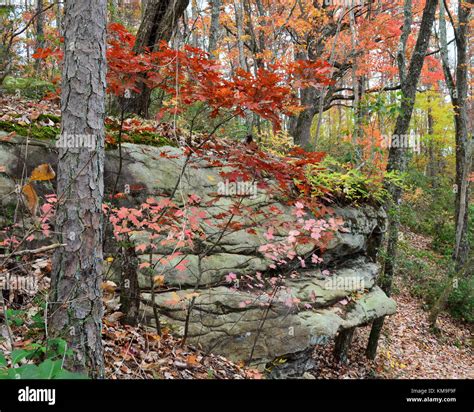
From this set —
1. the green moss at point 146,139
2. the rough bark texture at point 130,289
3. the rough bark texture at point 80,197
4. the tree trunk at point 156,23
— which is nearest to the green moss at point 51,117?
the green moss at point 146,139

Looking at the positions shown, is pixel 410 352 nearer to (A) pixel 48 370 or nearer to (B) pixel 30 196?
(A) pixel 48 370

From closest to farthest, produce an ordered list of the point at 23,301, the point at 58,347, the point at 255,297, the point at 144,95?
the point at 58,347
the point at 23,301
the point at 255,297
the point at 144,95

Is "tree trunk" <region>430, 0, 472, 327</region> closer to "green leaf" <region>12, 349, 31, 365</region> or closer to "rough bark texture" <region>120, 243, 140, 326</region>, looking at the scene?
"rough bark texture" <region>120, 243, 140, 326</region>

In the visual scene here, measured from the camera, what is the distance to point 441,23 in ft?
32.4

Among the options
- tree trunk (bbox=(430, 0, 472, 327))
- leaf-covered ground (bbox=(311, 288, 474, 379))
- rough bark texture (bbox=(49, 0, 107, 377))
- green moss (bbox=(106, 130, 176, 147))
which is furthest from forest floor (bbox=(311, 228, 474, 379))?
rough bark texture (bbox=(49, 0, 107, 377))

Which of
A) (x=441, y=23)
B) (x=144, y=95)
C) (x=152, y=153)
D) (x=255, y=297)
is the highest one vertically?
(x=441, y=23)

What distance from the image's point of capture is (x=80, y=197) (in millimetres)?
2451

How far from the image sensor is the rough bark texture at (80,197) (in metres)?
2.42

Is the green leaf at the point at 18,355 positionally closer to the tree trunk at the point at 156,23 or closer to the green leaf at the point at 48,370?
the green leaf at the point at 48,370

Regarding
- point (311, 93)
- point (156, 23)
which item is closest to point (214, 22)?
point (311, 93)

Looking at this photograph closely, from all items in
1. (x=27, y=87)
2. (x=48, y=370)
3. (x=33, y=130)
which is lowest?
(x=48, y=370)
